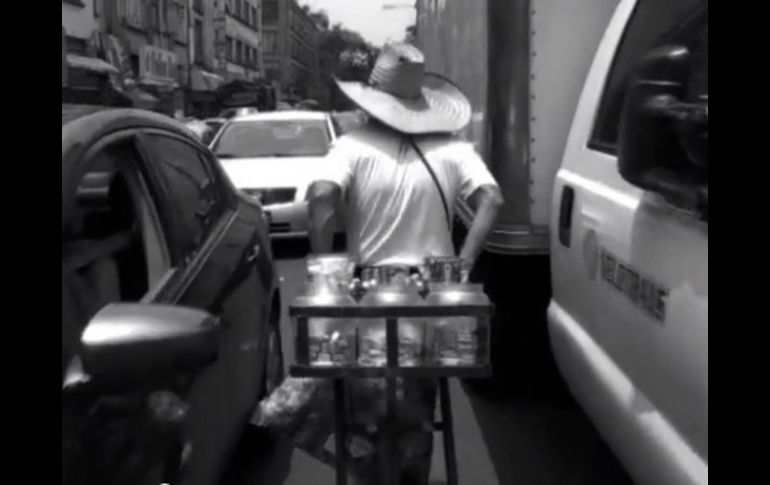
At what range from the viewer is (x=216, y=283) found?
3.52 metres

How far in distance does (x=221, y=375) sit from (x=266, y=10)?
99.4 m

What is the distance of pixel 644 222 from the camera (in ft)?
9.51

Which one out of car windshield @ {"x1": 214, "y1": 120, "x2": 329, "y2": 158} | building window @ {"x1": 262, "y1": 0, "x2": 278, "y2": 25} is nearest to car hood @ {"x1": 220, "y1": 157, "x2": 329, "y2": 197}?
car windshield @ {"x1": 214, "y1": 120, "x2": 329, "y2": 158}

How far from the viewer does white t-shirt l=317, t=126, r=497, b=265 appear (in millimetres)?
3805

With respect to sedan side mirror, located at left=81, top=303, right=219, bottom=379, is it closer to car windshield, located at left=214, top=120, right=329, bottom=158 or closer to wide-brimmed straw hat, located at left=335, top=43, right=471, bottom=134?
wide-brimmed straw hat, located at left=335, top=43, right=471, bottom=134

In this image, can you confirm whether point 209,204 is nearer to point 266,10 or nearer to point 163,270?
point 163,270

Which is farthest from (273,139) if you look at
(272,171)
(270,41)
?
(270,41)

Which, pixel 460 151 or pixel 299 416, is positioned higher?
pixel 460 151

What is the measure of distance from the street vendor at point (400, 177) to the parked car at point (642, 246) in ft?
1.44

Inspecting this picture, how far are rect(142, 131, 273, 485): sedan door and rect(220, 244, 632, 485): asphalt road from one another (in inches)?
23.5

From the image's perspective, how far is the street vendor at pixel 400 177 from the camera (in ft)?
12.3

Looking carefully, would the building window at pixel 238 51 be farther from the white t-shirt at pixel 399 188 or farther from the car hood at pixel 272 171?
the white t-shirt at pixel 399 188
